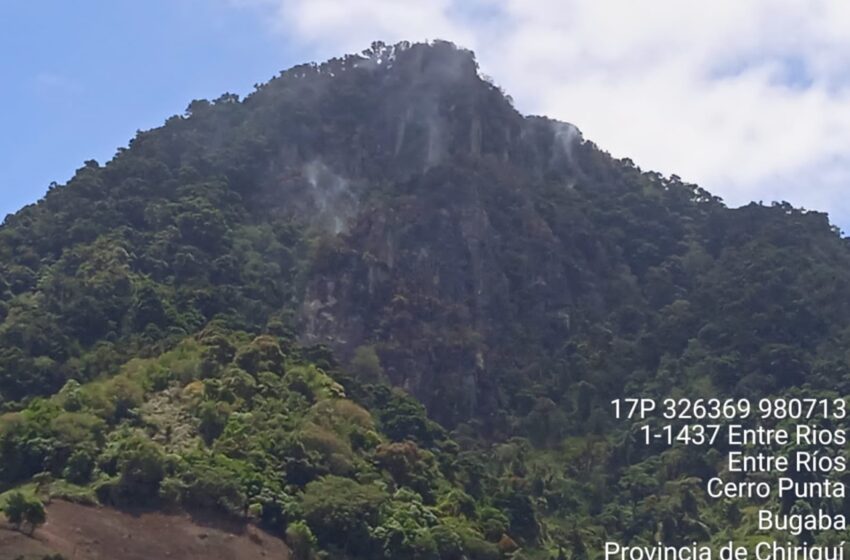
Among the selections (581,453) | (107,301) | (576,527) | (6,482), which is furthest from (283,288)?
(6,482)

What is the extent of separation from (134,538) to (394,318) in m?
42.5

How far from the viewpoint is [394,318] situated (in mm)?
95625

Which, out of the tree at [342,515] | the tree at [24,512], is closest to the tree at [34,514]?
the tree at [24,512]

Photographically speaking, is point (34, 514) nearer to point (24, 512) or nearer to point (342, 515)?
point (24, 512)

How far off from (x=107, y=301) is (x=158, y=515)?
28.7 metres

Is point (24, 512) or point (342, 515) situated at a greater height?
point (342, 515)

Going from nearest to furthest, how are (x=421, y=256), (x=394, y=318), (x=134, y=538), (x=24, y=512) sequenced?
(x=24, y=512), (x=134, y=538), (x=394, y=318), (x=421, y=256)

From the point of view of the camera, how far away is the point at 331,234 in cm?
10400

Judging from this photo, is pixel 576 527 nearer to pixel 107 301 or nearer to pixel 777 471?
pixel 777 471

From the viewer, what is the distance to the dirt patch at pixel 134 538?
2051 inches

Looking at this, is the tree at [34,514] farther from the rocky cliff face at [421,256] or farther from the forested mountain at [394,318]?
the rocky cliff face at [421,256]

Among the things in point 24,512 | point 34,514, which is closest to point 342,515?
point 34,514

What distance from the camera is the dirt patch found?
171 ft

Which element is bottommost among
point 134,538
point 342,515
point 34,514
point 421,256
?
point 134,538
